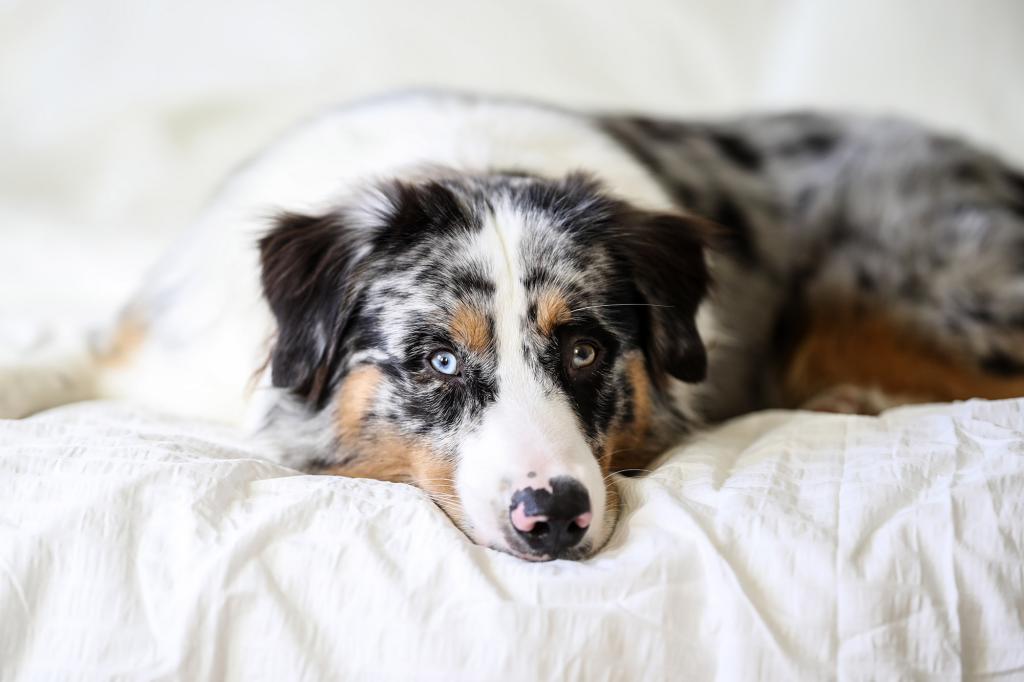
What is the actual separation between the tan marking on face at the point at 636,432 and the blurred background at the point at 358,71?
1.98 meters

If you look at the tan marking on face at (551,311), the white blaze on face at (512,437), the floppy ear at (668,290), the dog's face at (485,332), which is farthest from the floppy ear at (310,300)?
the floppy ear at (668,290)

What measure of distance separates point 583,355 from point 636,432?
0.29 metres

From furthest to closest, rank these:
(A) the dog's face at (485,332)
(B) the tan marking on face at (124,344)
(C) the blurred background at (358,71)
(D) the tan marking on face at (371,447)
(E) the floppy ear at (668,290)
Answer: (C) the blurred background at (358,71), (B) the tan marking on face at (124,344), (E) the floppy ear at (668,290), (D) the tan marking on face at (371,447), (A) the dog's face at (485,332)

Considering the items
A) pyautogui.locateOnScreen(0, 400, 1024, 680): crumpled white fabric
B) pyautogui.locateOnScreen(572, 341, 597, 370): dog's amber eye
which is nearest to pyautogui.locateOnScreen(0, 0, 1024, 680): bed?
pyautogui.locateOnScreen(0, 400, 1024, 680): crumpled white fabric

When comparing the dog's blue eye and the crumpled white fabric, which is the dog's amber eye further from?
the crumpled white fabric

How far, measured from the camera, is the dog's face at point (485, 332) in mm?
1957

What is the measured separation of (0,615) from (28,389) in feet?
3.44

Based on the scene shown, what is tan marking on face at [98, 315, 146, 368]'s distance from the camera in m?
2.73

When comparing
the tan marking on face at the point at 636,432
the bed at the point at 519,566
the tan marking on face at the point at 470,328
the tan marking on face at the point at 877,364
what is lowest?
the tan marking on face at the point at 877,364

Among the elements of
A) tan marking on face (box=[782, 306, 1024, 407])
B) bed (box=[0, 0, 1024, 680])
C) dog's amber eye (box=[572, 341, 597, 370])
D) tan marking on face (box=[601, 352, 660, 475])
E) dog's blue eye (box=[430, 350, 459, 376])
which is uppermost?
dog's blue eye (box=[430, 350, 459, 376])

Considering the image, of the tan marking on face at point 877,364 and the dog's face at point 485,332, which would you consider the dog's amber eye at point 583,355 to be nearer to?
the dog's face at point 485,332

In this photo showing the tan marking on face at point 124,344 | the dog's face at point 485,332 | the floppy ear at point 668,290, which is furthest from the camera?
the tan marking on face at point 124,344

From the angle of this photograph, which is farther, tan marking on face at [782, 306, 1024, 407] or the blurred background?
the blurred background

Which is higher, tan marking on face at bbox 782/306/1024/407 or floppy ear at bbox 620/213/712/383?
floppy ear at bbox 620/213/712/383
